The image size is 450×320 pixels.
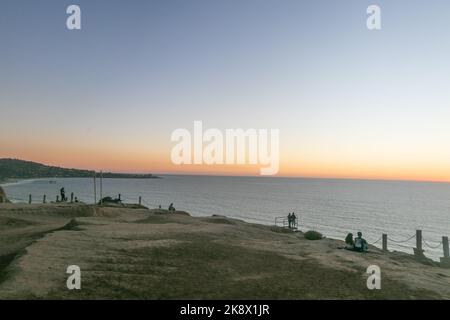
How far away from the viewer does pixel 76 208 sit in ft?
95.6

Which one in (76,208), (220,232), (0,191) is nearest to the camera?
(220,232)

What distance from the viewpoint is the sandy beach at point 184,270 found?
409 inches

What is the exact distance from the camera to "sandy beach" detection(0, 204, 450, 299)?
1039 centimetres

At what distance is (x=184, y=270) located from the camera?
502 inches

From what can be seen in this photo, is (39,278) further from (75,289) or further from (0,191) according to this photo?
(0,191)

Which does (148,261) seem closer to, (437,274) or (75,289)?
(75,289)
